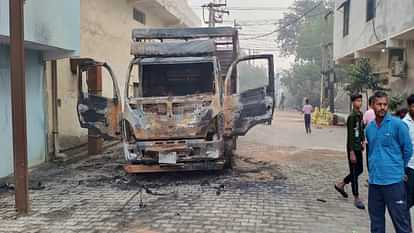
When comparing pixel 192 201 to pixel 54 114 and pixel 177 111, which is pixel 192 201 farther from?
pixel 54 114

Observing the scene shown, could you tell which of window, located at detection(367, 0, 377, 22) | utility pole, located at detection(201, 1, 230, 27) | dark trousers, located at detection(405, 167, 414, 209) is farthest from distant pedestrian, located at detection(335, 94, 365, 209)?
utility pole, located at detection(201, 1, 230, 27)

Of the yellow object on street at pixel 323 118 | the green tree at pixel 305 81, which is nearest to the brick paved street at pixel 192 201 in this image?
the yellow object on street at pixel 323 118

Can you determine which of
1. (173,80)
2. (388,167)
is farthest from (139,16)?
(388,167)

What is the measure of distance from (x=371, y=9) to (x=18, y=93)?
1487 centimetres

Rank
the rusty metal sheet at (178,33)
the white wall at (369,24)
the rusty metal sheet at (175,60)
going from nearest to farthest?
the rusty metal sheet at (175,60) < the rusty metal sheet at (178,33) < the white wall at (369,24)

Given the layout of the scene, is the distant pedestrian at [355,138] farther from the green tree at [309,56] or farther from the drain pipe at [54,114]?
the green tree at [309,56]

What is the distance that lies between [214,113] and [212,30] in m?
3.44

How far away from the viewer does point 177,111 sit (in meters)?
8.22

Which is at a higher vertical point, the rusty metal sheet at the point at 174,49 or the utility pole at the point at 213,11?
the utility pole at the point at 213,11

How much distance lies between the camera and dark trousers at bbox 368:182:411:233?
422cm

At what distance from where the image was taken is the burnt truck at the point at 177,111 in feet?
26.7

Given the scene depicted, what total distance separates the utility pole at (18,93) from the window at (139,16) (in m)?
11.8

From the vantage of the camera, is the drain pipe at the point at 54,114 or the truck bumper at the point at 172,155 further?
the drain pipe at the point at 54,114

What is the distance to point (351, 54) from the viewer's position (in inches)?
805
